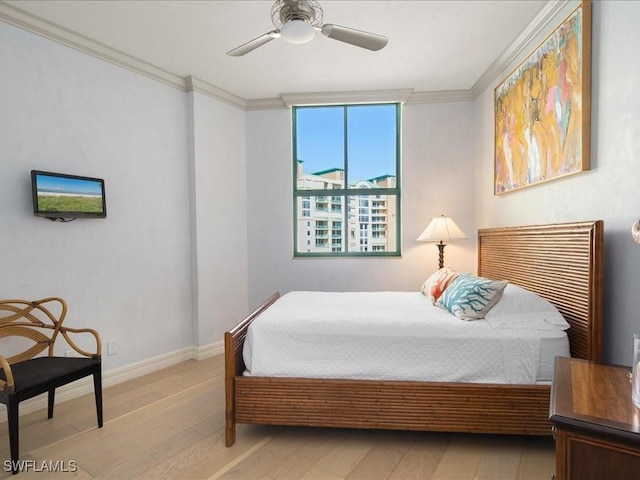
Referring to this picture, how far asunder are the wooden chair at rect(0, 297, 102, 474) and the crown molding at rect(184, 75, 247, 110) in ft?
7.67

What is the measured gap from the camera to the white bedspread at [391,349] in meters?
1.95

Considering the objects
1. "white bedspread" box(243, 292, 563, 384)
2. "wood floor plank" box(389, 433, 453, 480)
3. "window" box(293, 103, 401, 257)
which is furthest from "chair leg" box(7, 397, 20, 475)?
"window" box(293, 103, 401, 257)

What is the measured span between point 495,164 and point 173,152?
3.16m

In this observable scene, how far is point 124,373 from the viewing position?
3055 millimetres

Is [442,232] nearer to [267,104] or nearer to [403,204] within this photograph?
[403,204]

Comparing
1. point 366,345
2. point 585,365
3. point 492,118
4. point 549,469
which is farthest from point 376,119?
point 549,469

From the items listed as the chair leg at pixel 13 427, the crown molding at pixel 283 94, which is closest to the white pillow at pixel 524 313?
the crown molding at pixel 283 94

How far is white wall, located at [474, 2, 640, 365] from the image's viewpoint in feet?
5.61

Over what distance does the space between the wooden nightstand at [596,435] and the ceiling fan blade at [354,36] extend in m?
2.00

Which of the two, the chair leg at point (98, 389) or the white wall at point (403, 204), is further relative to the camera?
the white wall at point (403, 204)

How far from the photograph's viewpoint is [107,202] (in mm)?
A: 2965

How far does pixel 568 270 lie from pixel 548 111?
43.9 inches

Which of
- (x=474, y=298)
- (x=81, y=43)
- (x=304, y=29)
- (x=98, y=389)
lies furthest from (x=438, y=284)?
(x=81, y=43)

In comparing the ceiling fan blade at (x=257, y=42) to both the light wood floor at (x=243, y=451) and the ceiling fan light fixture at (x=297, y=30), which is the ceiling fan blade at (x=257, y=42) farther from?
the light wood floor at (x=243, y=451)
